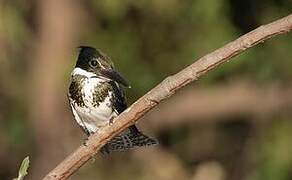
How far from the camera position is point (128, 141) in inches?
79.4

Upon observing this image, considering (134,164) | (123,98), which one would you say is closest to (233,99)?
(134,164)

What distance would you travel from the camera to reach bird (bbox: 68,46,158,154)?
5.84 feet

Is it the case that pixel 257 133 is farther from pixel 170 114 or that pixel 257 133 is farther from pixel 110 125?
pixel 110 125

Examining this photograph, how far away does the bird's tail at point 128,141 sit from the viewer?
6.47 ft

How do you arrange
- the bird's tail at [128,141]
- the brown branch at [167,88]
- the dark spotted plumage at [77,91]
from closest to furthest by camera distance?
the brown branch at [167,88], the dark spotted plumage at [77,91], the bird's tail at [128,141]

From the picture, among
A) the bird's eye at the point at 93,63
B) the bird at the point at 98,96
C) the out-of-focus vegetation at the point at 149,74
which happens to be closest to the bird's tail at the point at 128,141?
the bird at the point at 98,96

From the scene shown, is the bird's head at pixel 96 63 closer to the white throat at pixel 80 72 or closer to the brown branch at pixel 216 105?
the white throat at pixel 80 72

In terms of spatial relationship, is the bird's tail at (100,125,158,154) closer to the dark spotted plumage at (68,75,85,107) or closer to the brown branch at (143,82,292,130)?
the dark spotted plumage at (68,75,85,107)

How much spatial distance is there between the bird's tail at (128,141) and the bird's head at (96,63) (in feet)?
0.66

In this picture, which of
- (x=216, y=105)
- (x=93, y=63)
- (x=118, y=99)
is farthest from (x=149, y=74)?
(x=93, y=63)

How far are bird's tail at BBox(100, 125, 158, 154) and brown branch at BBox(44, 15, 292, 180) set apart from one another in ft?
0.74

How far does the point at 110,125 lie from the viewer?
1749 millimetres

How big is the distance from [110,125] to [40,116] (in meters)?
4.70

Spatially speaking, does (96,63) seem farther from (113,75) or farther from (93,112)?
(93,112)
